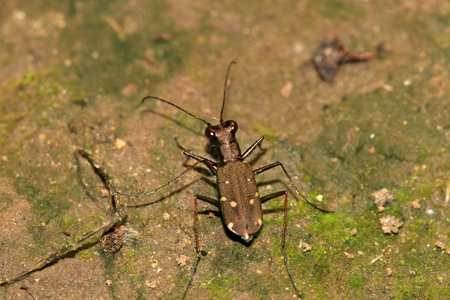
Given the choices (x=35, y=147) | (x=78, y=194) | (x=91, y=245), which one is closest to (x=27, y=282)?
(x=91, y=245)

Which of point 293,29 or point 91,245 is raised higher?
point 293,29

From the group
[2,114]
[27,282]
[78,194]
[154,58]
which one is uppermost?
[154,58]

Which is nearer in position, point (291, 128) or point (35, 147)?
point (35, 147)

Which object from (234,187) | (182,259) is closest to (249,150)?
(234,187)

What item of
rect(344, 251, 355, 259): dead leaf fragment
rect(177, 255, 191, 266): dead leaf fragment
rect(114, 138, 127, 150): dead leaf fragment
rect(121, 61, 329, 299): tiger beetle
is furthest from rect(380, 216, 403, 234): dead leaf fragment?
rect(114, 138, 127, 150): dead leaf fragment

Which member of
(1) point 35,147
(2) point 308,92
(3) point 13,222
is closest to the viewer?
(3) point 13,222

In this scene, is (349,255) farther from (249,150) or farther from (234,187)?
(249,150)

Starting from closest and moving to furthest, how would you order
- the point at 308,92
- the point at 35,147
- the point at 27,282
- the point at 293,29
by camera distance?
the point at 27,282 < the point at 35,147 < the point at 308,92 < the point at 293,29

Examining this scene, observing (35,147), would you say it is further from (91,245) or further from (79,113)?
(91,245)
